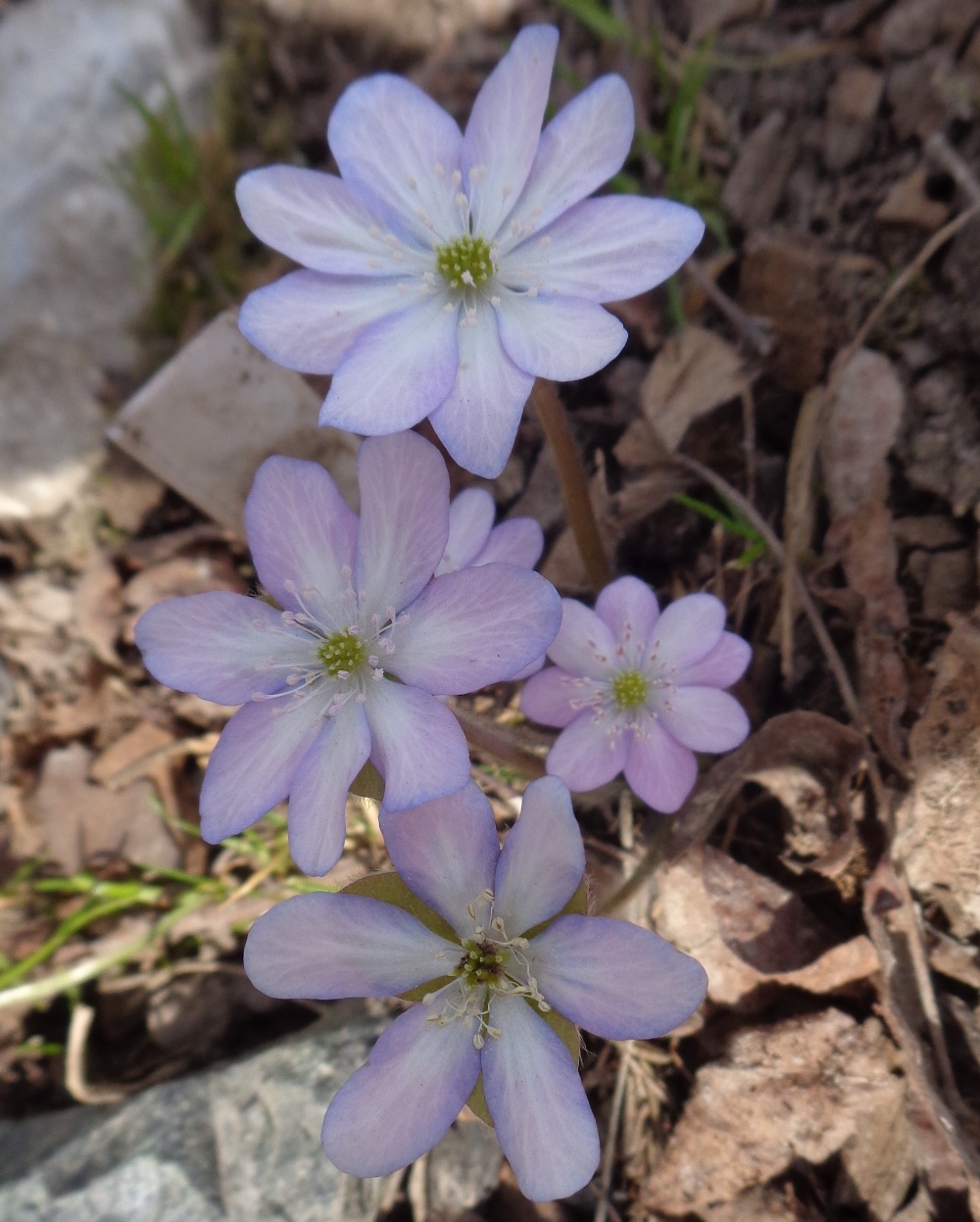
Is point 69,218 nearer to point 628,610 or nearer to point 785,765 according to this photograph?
point 628,610

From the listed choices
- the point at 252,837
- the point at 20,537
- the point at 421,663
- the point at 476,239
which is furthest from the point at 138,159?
the point at 421,663

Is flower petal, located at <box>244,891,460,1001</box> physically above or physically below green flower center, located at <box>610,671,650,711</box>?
below

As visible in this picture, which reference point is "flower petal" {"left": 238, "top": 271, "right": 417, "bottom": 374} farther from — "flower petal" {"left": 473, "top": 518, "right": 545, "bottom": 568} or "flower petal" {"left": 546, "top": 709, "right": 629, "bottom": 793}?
"flower petal" {"left": 546, "top": 709, "right": 629, "bottom": 793}

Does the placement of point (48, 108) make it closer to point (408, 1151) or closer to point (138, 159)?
point (138, 159)

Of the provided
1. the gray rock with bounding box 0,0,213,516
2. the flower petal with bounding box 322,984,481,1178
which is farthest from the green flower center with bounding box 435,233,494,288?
the gray rock with bounding box 0,0,213,516

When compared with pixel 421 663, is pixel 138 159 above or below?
Answer: above

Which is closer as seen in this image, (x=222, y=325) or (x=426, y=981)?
(x=426, y=981)
